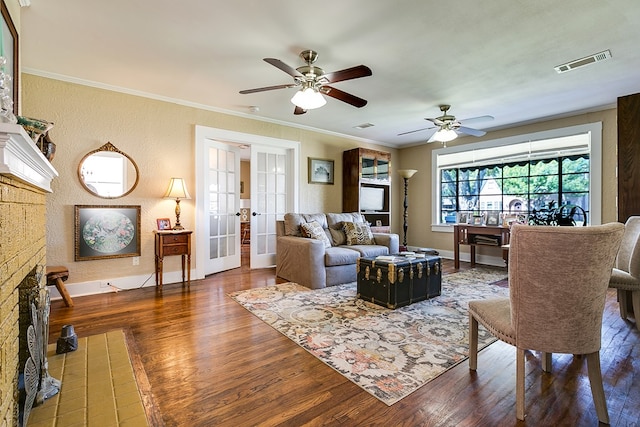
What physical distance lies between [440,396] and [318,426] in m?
0.70

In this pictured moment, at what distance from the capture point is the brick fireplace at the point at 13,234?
3.20 ft

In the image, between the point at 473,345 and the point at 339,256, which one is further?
the point at 339,256

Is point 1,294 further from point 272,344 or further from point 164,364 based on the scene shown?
point 272,344

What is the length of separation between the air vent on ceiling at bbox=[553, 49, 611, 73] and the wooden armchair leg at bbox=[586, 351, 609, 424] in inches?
111

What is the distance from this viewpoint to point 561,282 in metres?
1.40

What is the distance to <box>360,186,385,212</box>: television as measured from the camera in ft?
19.7

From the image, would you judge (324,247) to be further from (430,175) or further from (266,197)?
(430,175)

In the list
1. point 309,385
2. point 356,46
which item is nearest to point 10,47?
point 356,46

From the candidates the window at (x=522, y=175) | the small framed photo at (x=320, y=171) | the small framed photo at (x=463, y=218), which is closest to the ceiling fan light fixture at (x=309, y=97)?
the small framed photo at (x=320, y=171)

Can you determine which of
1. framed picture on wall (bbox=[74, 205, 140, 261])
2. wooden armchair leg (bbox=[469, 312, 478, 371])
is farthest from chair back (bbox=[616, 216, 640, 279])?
framed picture on wall (bbox=[74, 205, 140, 261])

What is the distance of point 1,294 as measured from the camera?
101 cm

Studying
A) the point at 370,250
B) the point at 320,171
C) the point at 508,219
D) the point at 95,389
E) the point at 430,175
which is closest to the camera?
the point at 95,389

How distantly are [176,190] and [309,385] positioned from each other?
122 inches

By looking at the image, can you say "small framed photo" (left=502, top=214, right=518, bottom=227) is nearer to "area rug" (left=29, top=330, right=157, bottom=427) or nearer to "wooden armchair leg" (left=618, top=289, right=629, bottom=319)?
"wooden armchair leg" (left=618, top=289, right=629, bottom=319)
